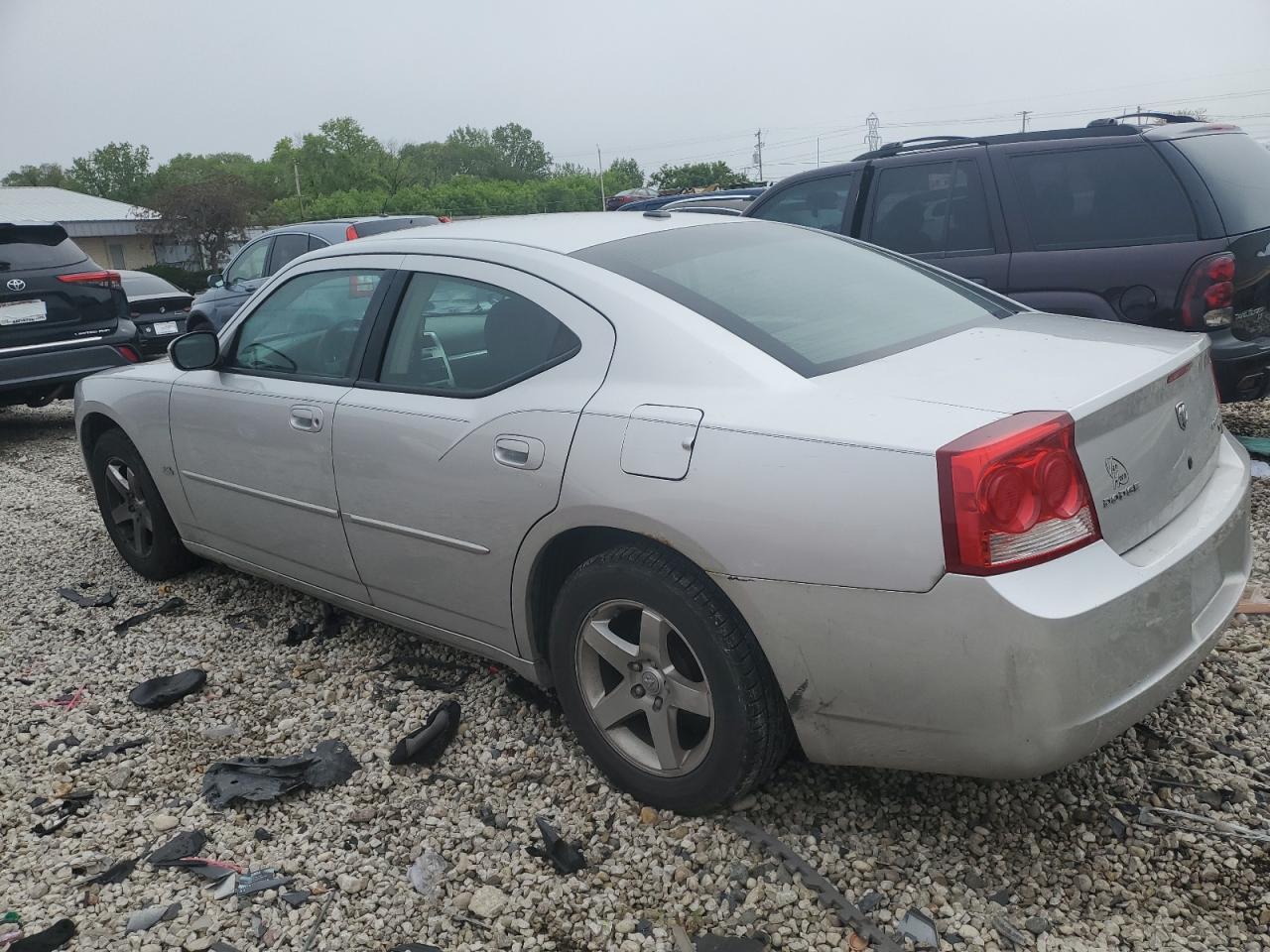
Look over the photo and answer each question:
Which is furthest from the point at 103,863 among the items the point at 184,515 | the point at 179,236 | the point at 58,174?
the point at 58,174

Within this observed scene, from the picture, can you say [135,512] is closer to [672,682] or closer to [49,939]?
[49,939]

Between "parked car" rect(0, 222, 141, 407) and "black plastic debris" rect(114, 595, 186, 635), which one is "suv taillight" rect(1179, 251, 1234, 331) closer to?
"black plastic debris" rect(114, 595, 186, 635)

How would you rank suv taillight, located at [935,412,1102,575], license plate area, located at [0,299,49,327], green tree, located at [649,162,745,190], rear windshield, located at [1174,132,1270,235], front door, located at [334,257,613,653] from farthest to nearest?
green tree, located at [649,162,745,190] < license plate area, located at [0,299,49,327] < rear windshield, located at [1174,132,1270,235] < front door, located at [334,257,613,653] < suv taillight, located at [935,412,1102,575]

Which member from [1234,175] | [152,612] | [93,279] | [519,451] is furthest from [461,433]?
[93,279]

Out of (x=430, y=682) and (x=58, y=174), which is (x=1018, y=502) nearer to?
(x=430, y=682)

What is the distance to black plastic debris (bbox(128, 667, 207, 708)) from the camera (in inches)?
147

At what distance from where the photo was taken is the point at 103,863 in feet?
9.21

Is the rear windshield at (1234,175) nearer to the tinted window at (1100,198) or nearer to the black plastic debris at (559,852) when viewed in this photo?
the tinted window at (1100,198)

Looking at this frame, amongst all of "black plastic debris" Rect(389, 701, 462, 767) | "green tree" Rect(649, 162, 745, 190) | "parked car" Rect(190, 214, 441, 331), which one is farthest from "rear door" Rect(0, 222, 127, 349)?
"green tree" Rect(649, 162, 745, 190)

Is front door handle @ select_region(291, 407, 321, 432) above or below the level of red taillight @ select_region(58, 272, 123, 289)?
below

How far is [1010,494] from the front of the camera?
81.9 inches

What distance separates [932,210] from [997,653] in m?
4.69

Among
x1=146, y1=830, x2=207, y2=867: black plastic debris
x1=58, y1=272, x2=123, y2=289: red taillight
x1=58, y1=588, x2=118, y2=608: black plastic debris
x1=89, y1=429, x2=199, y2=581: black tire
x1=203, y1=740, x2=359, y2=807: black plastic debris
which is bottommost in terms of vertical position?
x1=58, y1=588, x2=118, y2=608: black plastic debris

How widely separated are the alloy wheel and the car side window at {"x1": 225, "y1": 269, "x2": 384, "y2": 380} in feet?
4.57
